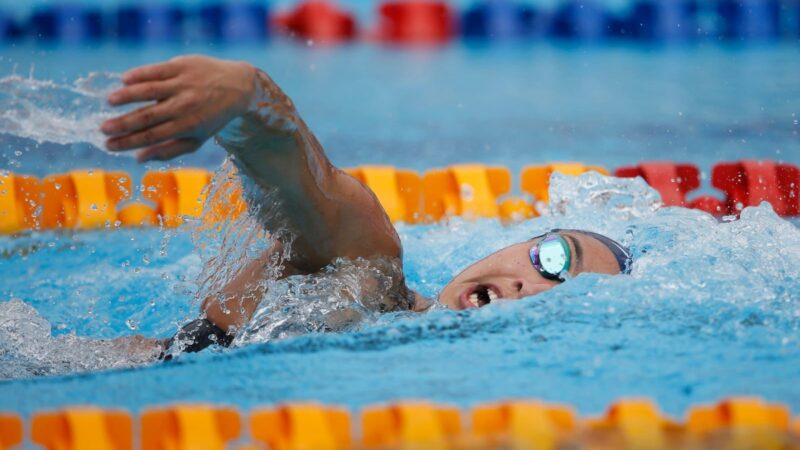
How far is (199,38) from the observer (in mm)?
7020

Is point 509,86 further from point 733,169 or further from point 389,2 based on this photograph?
point 733,169

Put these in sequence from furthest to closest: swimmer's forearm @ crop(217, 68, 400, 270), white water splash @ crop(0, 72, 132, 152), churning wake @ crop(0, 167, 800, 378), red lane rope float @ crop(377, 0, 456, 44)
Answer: red lane rope float @ crop(377, 0, 456, 44)
churning wake @ crop(0, 167, 800, 378)
swimmer's forearm @ crop(217, 68, 400, 270)
white water splash @ crop(0, 72, 132, 152)

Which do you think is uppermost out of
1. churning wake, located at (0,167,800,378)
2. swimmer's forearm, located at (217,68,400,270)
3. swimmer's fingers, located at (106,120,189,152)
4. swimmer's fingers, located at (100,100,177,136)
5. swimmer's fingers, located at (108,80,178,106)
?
swimmer's fingers, located at (108,80,178,106)

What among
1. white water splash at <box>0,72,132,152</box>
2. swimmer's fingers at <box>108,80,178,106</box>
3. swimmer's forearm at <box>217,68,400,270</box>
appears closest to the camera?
swimmer's fingers at <box>108,80,178,106</box>

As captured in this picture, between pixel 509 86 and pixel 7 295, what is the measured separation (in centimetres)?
397

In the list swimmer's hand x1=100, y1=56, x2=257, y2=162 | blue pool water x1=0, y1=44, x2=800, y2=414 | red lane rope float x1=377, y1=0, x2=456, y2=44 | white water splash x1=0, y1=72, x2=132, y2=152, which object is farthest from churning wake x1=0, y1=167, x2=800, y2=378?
red lane rope float x1=377, y1=0, x2=456, y2=44

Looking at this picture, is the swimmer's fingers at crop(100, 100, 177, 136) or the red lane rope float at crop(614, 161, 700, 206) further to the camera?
the red lane rope float at crop(614, 161, 700, 206)

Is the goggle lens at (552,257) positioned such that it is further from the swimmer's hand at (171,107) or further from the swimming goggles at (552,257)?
the swimmer's hand at (171,107)

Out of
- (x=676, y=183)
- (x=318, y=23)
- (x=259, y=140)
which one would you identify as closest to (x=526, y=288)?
(x=259, y=140)

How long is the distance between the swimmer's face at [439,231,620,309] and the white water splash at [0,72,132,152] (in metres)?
Answer: 0.76

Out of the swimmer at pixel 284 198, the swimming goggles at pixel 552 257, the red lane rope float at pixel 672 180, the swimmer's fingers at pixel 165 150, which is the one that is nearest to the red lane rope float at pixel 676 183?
the red lane rope float at pixel 672 180

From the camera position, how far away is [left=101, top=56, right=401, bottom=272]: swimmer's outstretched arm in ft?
4.51

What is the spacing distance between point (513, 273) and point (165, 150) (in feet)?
2.83

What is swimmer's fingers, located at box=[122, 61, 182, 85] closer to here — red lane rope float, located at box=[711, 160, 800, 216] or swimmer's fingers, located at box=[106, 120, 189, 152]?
swimmer's fingers, located at box=[106, 120, 189, 152]
